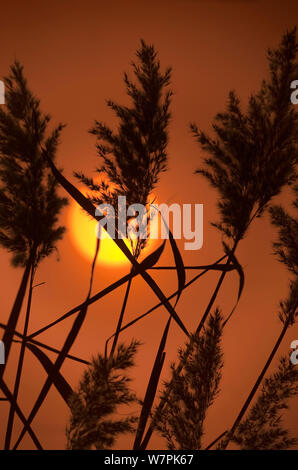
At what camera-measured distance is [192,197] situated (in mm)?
2527

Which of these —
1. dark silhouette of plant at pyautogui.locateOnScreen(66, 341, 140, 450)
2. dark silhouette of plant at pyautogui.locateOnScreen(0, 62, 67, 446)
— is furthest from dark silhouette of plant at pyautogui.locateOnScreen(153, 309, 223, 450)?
dark silhouette of plant at pyautogui.locateOnScreen(0, 62, 67, 446)

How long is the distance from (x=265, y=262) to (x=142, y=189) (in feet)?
6.30

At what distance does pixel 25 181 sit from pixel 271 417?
76cm

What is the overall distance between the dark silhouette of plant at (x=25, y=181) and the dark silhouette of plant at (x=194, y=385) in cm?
34

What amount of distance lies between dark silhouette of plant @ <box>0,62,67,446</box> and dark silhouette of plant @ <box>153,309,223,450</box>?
340 mm

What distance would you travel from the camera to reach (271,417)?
0.86 meters

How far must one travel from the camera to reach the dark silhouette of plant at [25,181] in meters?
0.91

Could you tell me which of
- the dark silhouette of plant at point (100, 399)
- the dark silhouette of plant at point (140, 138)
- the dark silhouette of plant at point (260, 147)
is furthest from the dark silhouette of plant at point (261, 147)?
the dark silhouette of plant at point (100, 399)

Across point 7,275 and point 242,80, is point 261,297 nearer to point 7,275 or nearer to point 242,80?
point 242,80

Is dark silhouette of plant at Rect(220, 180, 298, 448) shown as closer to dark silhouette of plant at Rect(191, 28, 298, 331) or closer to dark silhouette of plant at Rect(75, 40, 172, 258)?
dark silhouette of plant at Rect(191, 28, 298, 331)

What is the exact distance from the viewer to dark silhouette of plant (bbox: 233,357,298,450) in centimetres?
81

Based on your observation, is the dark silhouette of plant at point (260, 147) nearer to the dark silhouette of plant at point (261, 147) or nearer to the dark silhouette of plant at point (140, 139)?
the dark silhouette of plant at point (261, 147)

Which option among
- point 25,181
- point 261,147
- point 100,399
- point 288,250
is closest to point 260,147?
point 261,147
